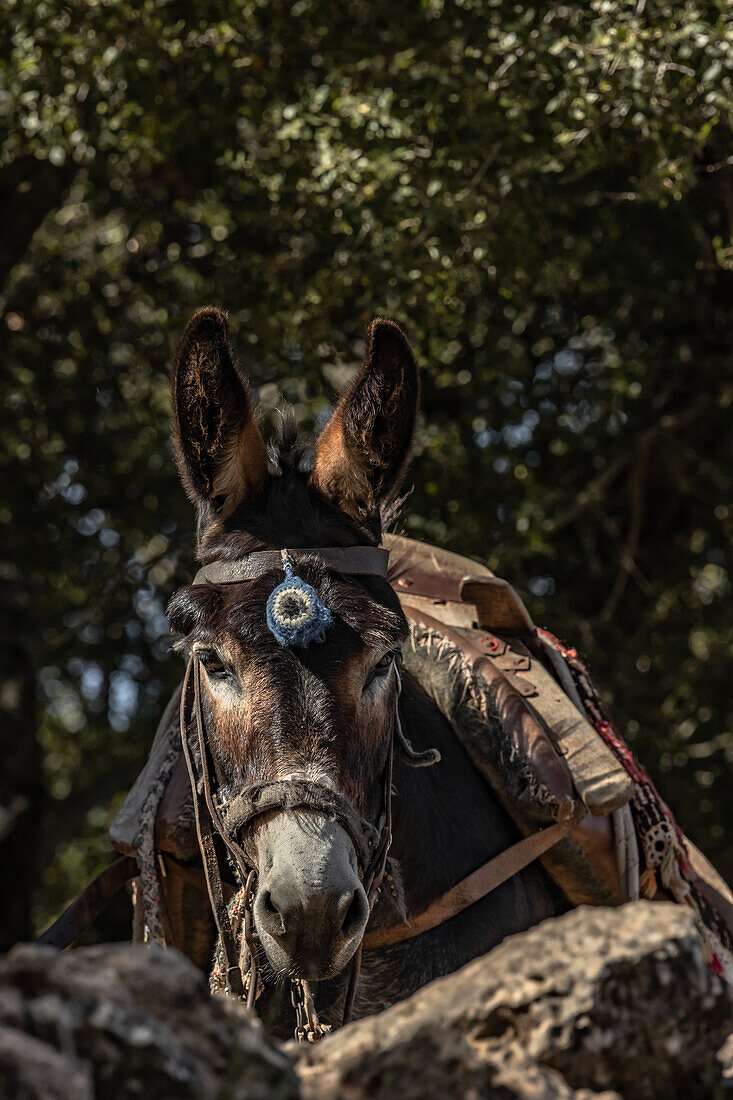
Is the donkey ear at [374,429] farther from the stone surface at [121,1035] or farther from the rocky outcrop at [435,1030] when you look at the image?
the stone surface at [121,1035]

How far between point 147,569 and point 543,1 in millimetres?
3830

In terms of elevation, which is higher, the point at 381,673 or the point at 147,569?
the point at 381,673

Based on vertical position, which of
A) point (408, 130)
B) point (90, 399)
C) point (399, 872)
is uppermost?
point (408, 130)

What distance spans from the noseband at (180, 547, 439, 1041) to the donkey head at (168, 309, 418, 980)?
0.02 m

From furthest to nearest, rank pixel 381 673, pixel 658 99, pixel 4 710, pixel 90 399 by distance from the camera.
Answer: pixel 4 710
pixel 90 399
pixel 658 99
pixel 381 673

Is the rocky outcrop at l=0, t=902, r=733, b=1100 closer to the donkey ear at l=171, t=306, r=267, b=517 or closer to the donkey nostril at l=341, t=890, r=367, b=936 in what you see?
the donkey nostril at l=341, t=890, r=367, b=936

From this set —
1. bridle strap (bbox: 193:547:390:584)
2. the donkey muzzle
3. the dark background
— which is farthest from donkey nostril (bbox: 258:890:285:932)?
the dark background

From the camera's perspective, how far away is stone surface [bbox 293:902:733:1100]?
1358 millimetres

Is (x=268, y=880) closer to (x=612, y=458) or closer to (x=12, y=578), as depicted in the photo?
(x=612, y=458)

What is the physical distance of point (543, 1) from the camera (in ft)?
16.4

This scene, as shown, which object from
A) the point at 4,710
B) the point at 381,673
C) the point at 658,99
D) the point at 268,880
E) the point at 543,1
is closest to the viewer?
the point at 268,880

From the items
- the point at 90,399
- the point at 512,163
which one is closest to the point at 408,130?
the point at 512,163

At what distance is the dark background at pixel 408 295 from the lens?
504cm

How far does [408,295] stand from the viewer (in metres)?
5.29
